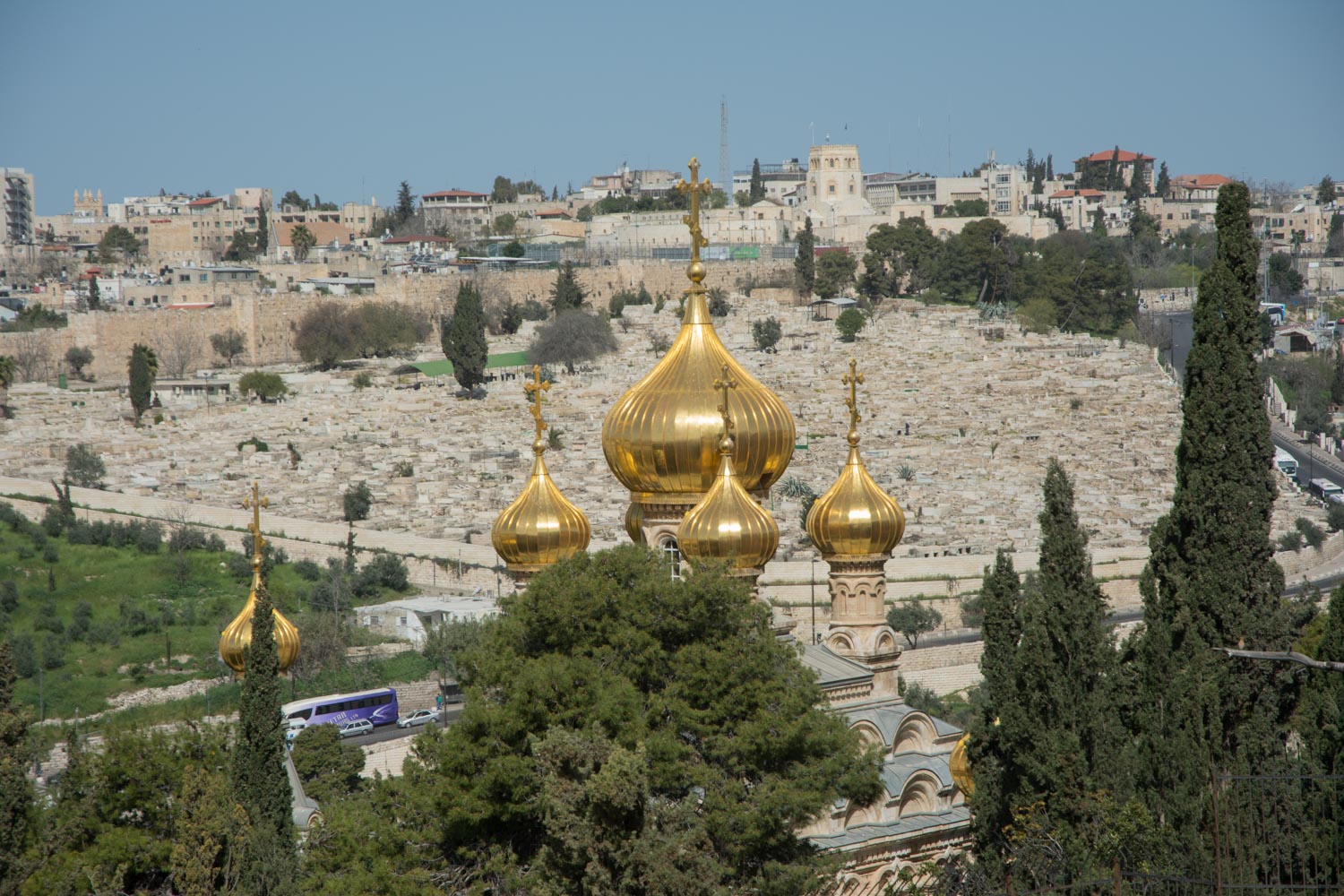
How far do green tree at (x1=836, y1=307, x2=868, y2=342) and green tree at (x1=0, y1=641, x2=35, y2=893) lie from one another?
51.6 meters

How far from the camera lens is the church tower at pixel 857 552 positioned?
50.9 ft

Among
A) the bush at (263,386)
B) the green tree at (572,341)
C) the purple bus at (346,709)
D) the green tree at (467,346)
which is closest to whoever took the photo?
the purple bus at (346,709)

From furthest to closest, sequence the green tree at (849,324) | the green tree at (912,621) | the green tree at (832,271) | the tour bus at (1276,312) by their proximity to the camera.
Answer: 1. the green tree at (832,271)
2. the tour bus at (1276,312)
3. the green tree at (849,324)
4. the green tree at (912,621)

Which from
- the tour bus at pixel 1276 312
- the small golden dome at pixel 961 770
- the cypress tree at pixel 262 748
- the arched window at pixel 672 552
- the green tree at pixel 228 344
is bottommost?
the green tree at pixel 228 344

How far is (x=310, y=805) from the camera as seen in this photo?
16047mm

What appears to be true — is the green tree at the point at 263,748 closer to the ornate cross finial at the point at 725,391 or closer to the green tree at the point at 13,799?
the green tree at the point at 13,799

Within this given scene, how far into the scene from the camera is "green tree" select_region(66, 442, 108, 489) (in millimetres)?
43562

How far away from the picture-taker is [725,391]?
14.3m

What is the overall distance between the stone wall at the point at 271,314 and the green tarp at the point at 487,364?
6452mm

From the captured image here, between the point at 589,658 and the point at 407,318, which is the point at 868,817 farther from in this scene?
the point at 407,318

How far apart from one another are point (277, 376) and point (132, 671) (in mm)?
31802

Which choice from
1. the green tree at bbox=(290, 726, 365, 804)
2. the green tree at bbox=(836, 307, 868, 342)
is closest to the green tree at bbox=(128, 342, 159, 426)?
the green tree at bbox=(836, 307, 868, 342)

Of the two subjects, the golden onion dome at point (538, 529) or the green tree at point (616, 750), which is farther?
the golden onion dome at point (538, 529)

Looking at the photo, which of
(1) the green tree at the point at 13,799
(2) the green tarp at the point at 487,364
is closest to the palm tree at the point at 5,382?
(2) the green tarp at the point at 487,364
